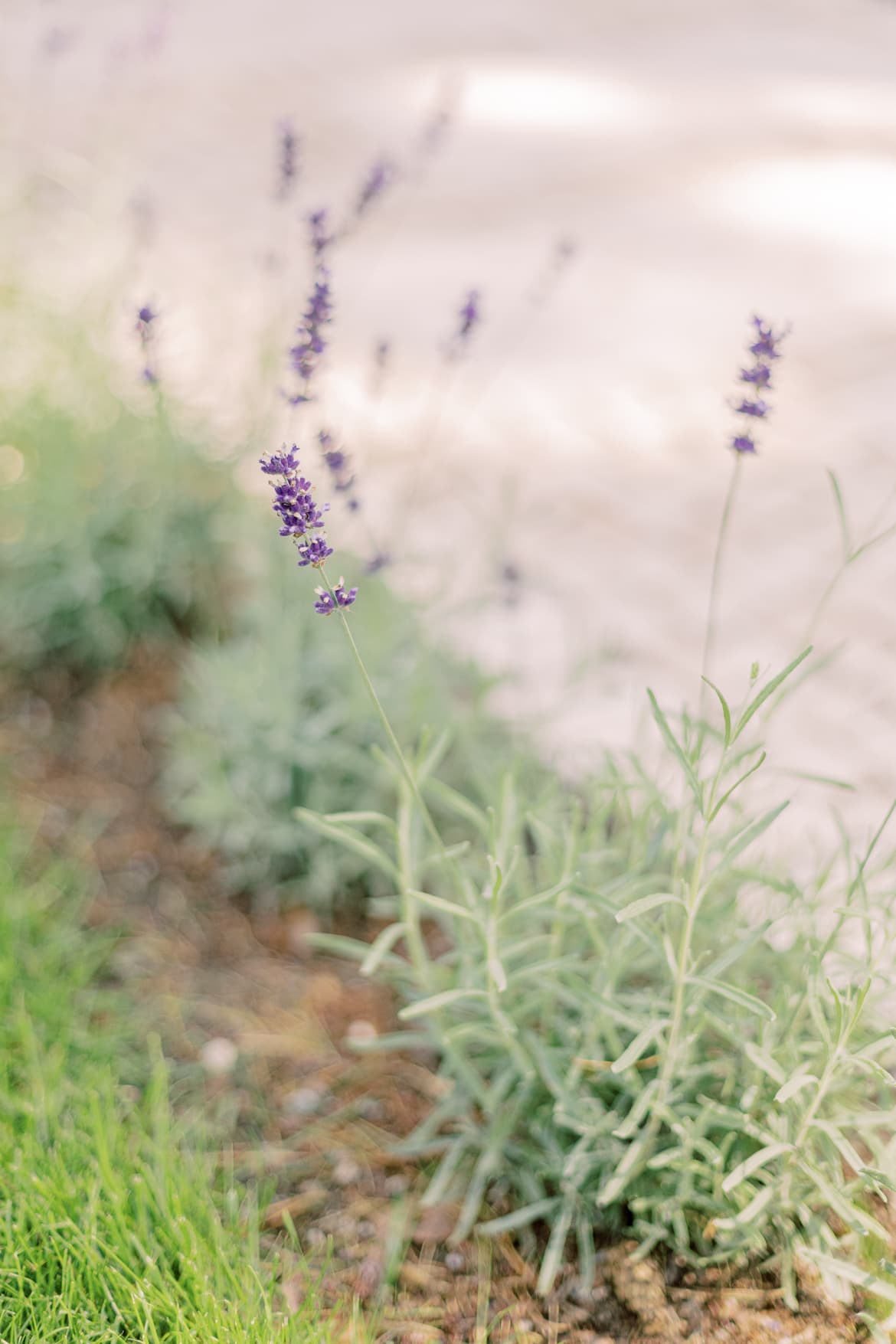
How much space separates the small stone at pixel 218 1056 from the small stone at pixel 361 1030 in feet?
0.61

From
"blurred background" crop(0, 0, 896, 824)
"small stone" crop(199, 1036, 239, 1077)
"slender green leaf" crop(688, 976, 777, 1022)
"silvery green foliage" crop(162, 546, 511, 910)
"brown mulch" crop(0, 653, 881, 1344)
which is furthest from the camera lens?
"blurred background" crop(0, 0, 896, 824)

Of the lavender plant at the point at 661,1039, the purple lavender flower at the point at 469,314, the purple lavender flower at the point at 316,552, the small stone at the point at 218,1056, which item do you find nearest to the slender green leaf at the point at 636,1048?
the lavender plant at the point at 661,1039

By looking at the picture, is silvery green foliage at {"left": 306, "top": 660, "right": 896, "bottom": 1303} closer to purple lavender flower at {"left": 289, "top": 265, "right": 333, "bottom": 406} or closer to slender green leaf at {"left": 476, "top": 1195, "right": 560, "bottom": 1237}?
slender green leaf at {"left": 476, "top": 1195, "right": 560, "bottom": 1237}

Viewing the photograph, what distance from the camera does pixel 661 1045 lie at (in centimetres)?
127

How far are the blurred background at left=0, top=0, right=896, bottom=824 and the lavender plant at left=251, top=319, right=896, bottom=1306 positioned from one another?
0.47 m

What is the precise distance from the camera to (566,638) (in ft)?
8.95

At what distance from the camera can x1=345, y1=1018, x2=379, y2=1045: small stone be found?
186 centimetres

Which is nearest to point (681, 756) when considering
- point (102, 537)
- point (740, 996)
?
point (740, 996)

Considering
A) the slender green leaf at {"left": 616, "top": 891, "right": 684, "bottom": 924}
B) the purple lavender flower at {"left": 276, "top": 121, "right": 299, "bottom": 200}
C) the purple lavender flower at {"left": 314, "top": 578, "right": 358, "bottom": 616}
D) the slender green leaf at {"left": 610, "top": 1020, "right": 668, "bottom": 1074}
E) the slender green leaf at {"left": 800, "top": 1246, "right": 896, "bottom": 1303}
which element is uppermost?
the purple lavender flower at {"left": 276, "top": 121, "right": 299, "bottom": 200}

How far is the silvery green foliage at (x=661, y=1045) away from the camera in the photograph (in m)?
1.24

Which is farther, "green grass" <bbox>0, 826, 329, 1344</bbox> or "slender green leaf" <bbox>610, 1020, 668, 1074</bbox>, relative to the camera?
"green grass" <bbox>0, 826, 329, 1344</bbox>

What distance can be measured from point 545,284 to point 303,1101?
1.50 m

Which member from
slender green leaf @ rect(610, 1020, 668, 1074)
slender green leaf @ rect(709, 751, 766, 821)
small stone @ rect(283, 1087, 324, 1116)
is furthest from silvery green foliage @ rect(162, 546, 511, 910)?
slender green leaf @ rect(709, 751, 766, 821)

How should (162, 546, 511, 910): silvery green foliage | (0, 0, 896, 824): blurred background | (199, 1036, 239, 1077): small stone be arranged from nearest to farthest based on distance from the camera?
1. (199, 1036, 239, 1077): small stone
2. (162, 546, 511, 910): silvery green foliage
3. (0, 0, 896, 824): blurred background
